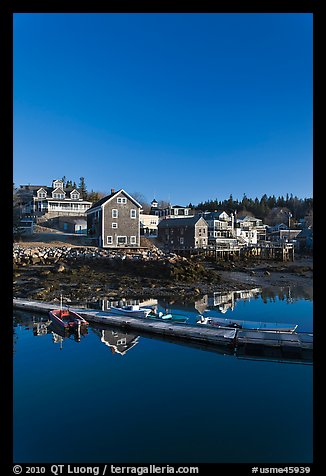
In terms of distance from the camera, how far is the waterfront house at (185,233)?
49.7 meters

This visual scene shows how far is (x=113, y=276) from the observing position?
28.4 m

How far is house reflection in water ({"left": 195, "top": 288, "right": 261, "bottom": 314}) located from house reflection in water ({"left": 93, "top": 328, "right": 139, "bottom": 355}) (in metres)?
5.96

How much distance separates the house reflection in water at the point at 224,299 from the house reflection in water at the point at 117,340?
19.5 feet

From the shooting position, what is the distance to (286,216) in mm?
90875

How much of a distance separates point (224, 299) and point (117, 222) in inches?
746

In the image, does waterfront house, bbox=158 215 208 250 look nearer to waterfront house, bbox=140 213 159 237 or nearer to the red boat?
waterfront house, bbox=140 213 159 237

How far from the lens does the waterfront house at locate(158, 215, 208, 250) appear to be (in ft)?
163

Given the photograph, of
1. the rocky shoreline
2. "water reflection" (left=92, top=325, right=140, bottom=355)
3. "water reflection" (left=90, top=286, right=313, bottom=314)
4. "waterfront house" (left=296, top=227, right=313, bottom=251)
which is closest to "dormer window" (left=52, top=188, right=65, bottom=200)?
the rocky shoreline

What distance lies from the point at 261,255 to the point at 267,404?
48.8 m

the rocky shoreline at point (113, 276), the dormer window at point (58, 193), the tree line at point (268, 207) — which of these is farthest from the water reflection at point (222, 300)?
the tree line at point (268, 207)

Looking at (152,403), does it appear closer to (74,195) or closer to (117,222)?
(117,222)
